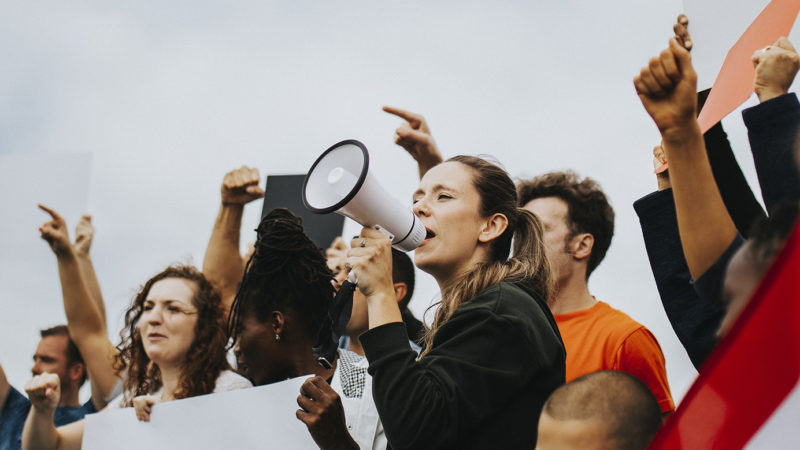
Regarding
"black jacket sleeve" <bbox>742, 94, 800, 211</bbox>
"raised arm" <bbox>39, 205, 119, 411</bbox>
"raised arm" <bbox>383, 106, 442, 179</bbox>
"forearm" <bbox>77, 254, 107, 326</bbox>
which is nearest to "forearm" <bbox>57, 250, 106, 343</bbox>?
"raised arm" <bbox>39, 205, 119, 411</bbox>

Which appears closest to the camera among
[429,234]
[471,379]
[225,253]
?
[471,379]

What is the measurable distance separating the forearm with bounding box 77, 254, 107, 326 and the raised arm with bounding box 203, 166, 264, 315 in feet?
1.91

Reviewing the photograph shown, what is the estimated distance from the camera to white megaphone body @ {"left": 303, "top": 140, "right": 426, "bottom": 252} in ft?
7.53

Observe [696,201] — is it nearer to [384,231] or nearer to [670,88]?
[670,88]

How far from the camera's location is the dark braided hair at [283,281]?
3057 millimetres

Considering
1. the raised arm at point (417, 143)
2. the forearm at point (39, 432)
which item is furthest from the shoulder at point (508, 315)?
the forearm at point (39, 432)

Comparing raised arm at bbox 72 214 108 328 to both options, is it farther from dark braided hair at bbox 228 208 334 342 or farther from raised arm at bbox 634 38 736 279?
raised arm at bbox 634 38 736 279

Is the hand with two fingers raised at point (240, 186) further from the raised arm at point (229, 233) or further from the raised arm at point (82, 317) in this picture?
the raised arm at point (82, 317)

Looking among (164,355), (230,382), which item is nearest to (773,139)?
→ (230,382)

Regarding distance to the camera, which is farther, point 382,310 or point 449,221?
point 449,221

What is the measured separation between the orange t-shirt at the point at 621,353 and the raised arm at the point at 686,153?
866mm

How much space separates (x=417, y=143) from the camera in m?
3.28

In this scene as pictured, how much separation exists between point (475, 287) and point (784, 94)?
39.3 inches

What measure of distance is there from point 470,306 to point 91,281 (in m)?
2.54
